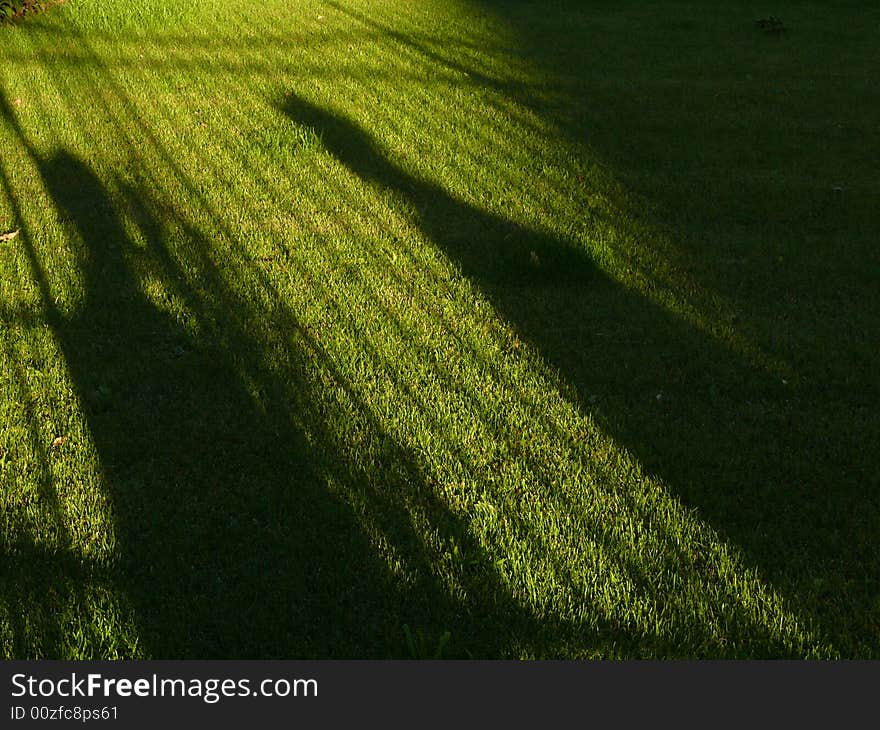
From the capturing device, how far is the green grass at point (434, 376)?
2715mm

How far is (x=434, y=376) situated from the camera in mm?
3824

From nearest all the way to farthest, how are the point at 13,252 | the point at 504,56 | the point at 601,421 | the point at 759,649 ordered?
1. the point at 759,649
2. the point at 601,421
3. the point at 13,252
4. the point at 504,56

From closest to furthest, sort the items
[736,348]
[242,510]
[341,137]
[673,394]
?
[242,510] < [673,394] < [736,348] < [341,137]

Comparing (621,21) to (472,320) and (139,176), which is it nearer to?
(139,176)

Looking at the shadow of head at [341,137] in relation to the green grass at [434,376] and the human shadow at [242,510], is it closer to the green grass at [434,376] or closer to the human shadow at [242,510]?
the green grass at [434,376]

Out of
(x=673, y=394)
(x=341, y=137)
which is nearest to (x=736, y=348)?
(x=673, y=394)

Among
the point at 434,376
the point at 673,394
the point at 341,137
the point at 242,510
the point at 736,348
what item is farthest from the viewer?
the point at 341,137

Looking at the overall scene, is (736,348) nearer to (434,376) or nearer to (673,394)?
(673,394)

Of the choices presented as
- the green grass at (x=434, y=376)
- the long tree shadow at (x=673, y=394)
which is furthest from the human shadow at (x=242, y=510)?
the long tree shadow at (x=673, y=394)

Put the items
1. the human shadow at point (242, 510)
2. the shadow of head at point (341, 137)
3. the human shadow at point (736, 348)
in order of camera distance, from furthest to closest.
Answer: the shadow of head at point (341, 137) → the human shadow at point (736, 348) → the human shadow at point (242, 510)

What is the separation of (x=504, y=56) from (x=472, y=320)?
5.77 meters

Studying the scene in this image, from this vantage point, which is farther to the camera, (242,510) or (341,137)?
(341,137)

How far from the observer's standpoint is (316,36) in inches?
385

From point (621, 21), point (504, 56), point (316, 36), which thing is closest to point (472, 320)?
point (504, 56)
